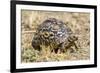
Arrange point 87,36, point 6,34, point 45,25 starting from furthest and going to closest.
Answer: point 87,36, point 45,25, point 6,34

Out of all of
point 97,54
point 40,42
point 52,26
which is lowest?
point 97,54

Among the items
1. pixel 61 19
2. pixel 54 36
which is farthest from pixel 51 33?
pixel 61 19

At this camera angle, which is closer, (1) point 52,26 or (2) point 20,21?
(2) point 20,21

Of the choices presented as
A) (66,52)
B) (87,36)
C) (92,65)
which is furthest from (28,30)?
(92,65)

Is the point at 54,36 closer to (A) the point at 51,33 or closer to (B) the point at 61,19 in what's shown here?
(A) the point at 51,33

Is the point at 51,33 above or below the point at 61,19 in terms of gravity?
below

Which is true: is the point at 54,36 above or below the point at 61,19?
below

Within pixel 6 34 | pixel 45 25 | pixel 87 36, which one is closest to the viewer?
pixel 6 34

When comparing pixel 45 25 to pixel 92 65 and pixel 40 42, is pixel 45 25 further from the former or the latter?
pixel 92 65
